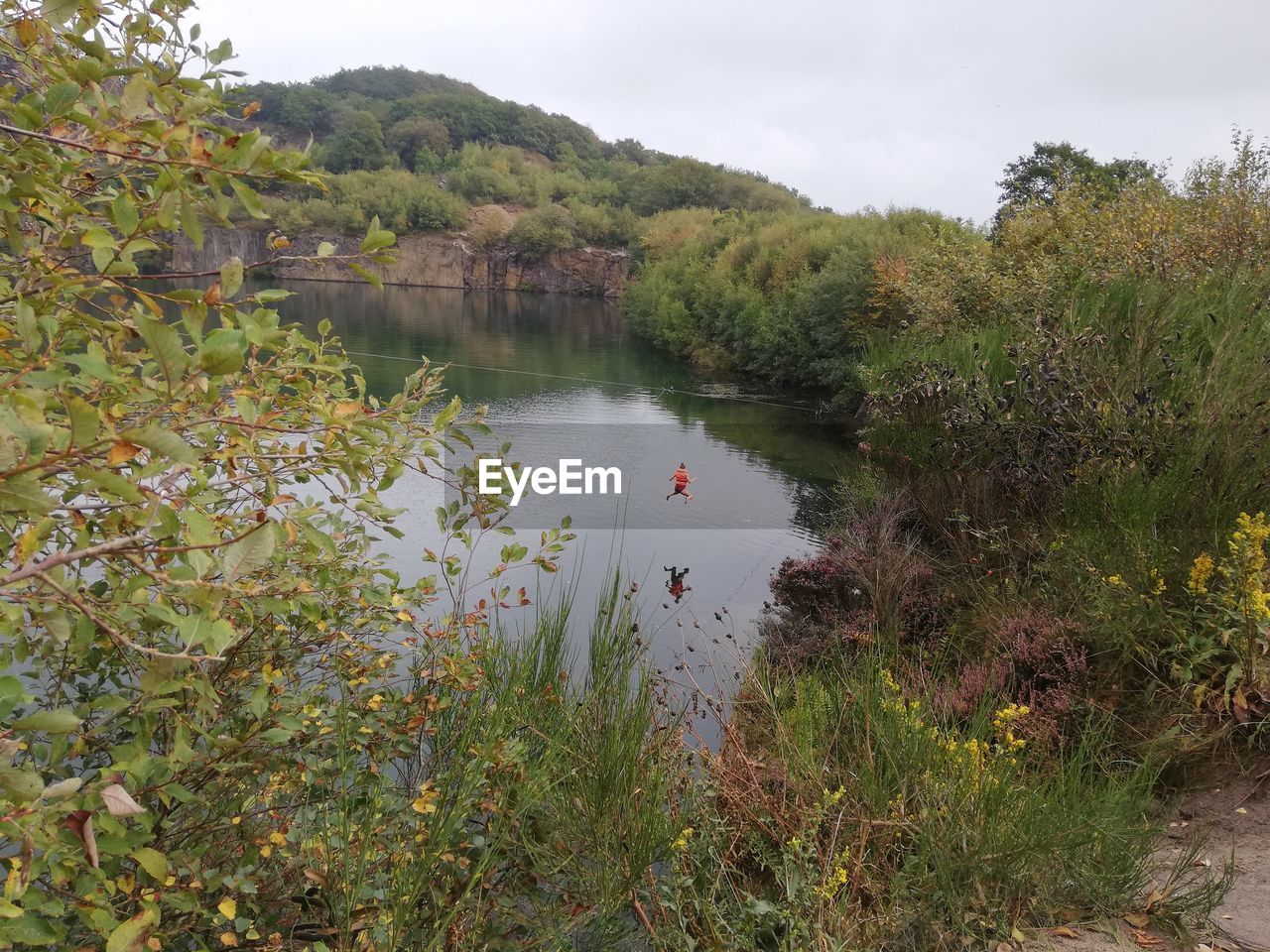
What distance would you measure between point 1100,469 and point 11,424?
5.06 m

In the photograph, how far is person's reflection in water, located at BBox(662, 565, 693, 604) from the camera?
19.8 ft

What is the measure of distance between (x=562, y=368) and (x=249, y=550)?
61.0 feet

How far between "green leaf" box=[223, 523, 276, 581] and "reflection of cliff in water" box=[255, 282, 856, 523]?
3102 millimetres

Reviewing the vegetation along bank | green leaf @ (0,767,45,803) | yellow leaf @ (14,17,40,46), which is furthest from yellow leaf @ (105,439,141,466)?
yellow leaf @ (14,17,40,46)

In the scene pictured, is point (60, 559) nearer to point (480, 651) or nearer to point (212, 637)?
point (212, 637)

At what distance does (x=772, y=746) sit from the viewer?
136 inches

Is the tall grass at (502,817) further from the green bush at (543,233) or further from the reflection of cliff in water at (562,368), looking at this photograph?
the green bush at (543,233)

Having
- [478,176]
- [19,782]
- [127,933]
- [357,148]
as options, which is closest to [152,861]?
[127,933]

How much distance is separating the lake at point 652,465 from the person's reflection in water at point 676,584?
A: 0.09 feet

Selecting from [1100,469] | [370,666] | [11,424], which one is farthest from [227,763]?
[1100,469]

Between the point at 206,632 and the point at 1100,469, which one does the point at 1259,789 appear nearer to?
the point at 1100,469

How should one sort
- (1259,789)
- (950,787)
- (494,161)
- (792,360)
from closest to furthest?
(950,787), (1259,789), (792,360), (494,161)

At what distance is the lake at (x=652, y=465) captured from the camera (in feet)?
19.3

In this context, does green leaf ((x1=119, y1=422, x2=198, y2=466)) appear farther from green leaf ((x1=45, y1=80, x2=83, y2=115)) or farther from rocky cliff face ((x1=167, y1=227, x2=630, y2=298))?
rocky cliff face ((x1=167, y1=227, x2=630, y2=298))
